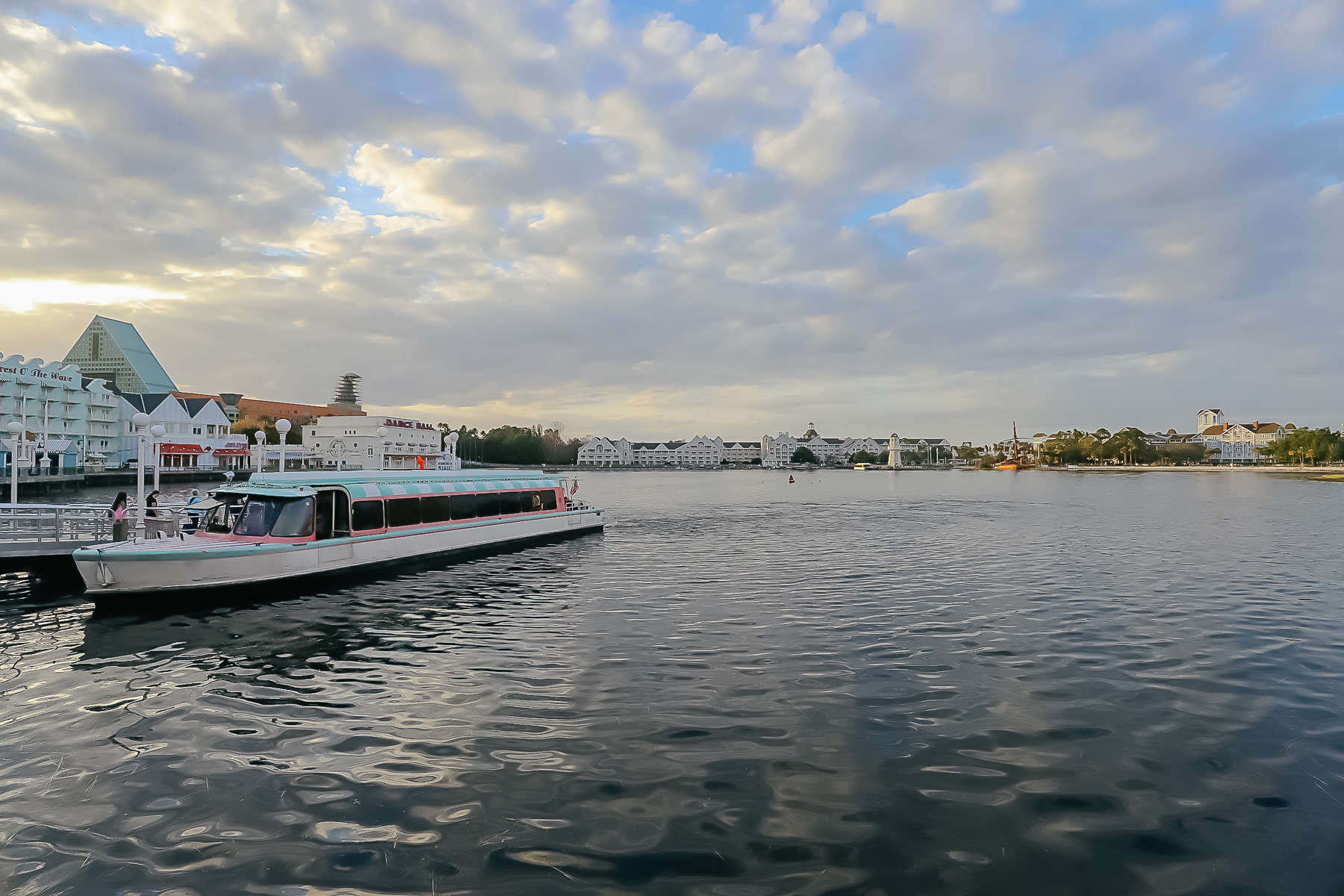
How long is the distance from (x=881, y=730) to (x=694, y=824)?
3.72 m

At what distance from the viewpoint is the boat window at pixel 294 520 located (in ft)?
65.8

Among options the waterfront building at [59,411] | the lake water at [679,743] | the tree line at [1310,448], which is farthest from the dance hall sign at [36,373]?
the tree line at [1310,448]

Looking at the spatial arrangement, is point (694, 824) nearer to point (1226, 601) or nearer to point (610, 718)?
point (610, 718)

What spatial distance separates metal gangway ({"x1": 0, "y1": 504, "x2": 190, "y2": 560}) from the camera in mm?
21391

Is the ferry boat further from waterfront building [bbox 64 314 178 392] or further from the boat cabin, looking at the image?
waterfront building [bbox 64 314 178 392]

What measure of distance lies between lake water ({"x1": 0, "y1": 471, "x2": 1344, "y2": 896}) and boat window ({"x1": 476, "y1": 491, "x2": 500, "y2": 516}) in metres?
8.55

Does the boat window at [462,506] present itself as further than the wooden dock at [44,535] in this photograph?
Yes

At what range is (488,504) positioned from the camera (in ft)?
96.6

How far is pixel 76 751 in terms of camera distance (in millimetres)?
8992

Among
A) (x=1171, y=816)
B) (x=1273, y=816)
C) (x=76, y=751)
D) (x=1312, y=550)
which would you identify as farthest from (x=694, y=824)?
(x=1312, y=550)

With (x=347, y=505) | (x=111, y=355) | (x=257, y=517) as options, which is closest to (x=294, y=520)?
(x=257, y=517)

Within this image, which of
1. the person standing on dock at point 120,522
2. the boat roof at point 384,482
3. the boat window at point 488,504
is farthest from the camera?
the boat window at point 488,504

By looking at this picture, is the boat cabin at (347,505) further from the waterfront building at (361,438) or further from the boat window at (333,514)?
the waterfront building at (361,438)

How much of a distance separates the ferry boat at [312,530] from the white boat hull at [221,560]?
0.07ft
